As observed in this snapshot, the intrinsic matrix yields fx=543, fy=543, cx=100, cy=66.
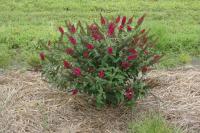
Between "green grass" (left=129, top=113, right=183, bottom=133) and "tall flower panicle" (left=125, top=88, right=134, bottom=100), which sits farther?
"tall flower panicle" (left=125, top=88, right=134, bottom=100)

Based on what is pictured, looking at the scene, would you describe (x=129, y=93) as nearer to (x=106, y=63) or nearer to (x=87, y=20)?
(x=106, y=63)

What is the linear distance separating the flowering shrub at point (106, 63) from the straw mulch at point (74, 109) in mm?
191

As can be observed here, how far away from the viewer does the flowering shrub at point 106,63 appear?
17.0ft

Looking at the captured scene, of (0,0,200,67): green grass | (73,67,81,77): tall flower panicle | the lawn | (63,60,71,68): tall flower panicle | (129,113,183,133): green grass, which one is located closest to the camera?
(129,113,183,133): green grass

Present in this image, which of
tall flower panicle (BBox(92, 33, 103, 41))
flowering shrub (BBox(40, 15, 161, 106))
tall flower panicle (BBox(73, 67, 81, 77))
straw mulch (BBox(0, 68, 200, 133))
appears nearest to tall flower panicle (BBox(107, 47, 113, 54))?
flowering shrub (BBox(40, 15, 161, 106))

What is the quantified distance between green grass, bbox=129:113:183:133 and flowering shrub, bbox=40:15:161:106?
11.6 inches

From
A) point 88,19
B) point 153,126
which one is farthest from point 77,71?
point 88,19

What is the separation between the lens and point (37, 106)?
5535mm

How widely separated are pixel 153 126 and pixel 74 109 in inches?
40.1

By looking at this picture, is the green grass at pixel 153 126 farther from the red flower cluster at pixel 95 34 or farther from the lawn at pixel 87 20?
the red flower cluster at pixel 95 34

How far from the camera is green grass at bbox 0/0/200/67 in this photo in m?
8.17

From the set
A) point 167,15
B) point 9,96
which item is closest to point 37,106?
point 9,96

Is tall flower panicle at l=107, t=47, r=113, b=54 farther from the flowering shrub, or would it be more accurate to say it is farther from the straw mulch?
the straw mulch

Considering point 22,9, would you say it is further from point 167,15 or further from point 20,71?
point 20,71
